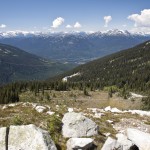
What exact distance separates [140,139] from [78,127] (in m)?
5.21

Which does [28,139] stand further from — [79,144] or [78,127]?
[78,127]

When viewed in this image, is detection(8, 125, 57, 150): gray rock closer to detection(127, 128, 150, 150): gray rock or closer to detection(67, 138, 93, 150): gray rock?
detection(67, 138, 93, 150): gray rock

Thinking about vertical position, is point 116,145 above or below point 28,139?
below

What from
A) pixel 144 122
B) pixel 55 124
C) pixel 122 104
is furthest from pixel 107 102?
pixel 55 124

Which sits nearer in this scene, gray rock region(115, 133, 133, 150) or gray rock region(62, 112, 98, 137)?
gray rock region(115, 133, 133, 150)

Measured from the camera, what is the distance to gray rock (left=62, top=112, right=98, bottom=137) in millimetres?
25344

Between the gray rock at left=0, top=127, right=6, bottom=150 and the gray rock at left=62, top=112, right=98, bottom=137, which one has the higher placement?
the gray rock at left=0, top=127, right=6, bottom=150

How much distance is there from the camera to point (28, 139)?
69.1ft

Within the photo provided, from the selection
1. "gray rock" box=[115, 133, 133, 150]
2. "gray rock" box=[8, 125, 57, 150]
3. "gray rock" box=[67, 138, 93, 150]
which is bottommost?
"gray rock" box=[115, 133, 133, 150]

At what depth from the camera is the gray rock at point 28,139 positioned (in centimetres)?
2059

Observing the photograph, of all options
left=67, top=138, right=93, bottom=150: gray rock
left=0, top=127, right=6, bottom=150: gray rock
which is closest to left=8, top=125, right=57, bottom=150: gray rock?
left=0, top=127, right=6, bottom=150: gray rock

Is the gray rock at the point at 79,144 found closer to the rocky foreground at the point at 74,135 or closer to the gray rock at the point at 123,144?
the rocky foreground at the point at 74,135

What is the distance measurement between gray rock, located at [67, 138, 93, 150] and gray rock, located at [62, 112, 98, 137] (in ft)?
6.51

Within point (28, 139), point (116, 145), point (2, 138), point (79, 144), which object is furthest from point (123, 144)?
point (2, 138)
